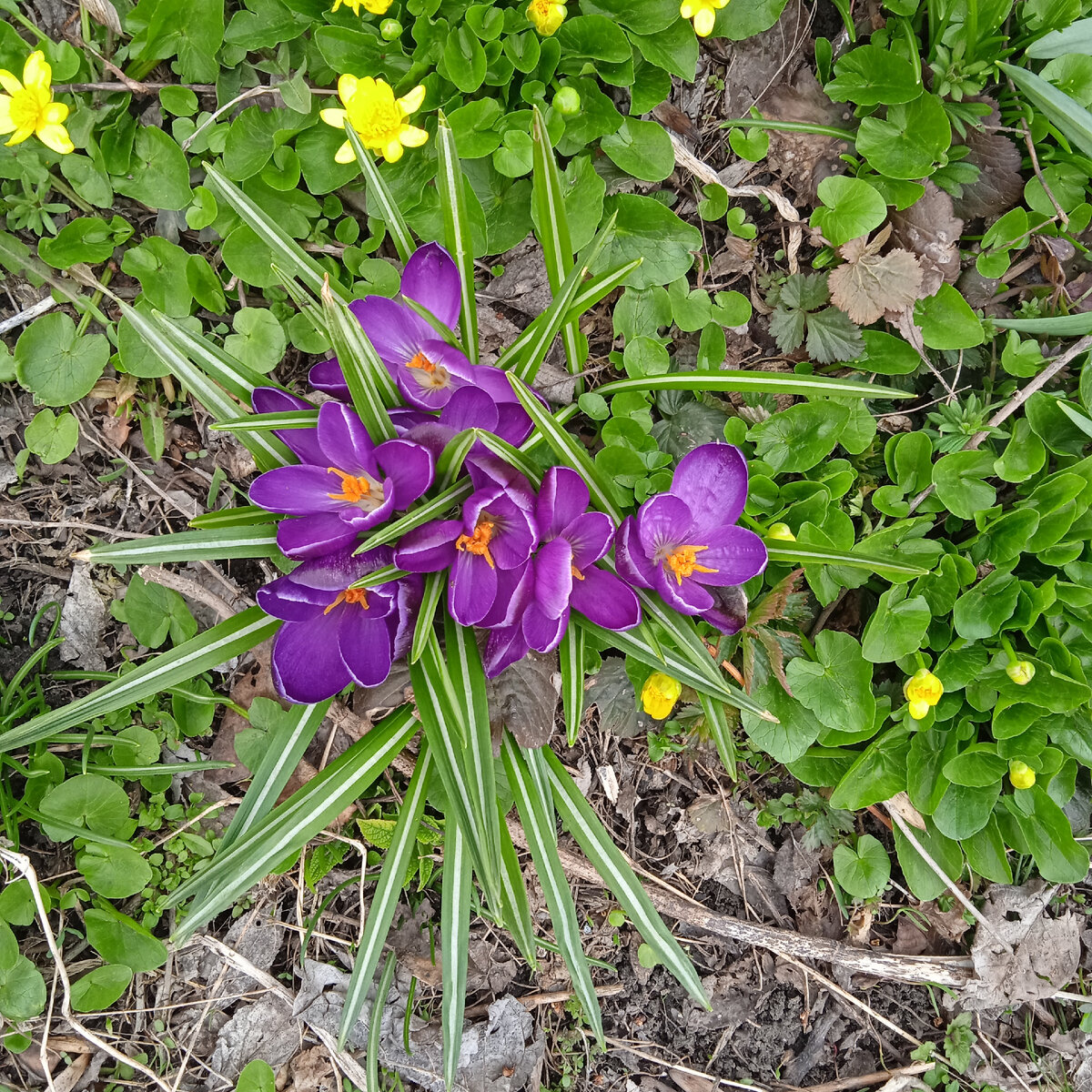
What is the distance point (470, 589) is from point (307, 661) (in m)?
0.35

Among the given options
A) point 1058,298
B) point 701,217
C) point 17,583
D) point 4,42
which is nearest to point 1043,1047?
point 1058,298

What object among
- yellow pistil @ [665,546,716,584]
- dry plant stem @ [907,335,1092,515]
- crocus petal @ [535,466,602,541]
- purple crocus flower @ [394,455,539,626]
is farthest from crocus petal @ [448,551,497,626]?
dry plant stem @ [907,335,1092,515]

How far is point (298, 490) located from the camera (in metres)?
1.42

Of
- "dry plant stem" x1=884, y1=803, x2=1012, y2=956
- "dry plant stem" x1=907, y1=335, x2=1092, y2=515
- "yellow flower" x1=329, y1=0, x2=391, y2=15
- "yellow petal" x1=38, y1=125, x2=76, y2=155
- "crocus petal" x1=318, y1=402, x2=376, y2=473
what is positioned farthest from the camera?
"dry plant stem" x1=884, y1=803, x2=1012, y2=956

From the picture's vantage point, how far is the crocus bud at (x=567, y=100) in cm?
171

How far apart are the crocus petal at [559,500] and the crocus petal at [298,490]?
37 cm

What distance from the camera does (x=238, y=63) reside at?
188 centimetres

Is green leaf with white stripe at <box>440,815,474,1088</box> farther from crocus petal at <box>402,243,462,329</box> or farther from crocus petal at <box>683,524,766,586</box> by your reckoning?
crocus petal at <box>402,243,462,329</box>

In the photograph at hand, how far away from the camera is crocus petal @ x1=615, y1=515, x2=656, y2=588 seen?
1.50 metres

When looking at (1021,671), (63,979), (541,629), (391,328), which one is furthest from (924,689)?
(63,979)

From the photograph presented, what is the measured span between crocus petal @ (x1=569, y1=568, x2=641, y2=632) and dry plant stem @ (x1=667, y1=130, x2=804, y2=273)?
1.12m

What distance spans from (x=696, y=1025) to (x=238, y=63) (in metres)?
2.84

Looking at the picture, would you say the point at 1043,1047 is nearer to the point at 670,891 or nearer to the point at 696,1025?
the point at 696,1025

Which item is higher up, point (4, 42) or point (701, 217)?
point (4, 42)
